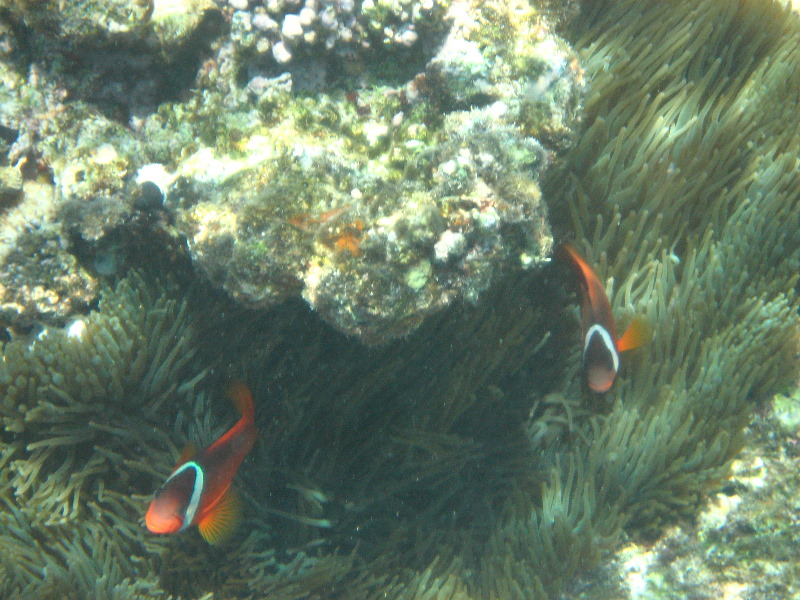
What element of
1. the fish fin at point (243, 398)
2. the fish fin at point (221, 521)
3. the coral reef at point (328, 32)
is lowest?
the fish fin at point (221, 521)

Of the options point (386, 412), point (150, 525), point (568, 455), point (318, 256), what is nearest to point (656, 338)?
point (568, 455)

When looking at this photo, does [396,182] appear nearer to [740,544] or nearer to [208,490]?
[208,490]

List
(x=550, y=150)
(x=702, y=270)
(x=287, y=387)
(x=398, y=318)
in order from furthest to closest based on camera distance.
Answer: (x=702, y=270)
(x=287, y=387)
(x=550, y=150)
(x=398, y=318)

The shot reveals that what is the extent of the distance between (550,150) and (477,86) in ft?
1.51

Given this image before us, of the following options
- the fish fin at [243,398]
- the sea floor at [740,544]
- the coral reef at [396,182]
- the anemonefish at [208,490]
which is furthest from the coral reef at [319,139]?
the sea floor at [740,544]

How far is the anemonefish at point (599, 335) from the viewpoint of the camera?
100.0 inches

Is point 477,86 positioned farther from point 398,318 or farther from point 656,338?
point 656,338

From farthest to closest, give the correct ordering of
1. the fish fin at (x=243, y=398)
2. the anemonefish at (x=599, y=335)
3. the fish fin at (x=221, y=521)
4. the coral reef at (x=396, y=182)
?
the anemonefish at (x=599, y=335), the fish fin at (x=243, y=398), the fish fin at (x=221, y=521), the coral reef at (x=396, y=182)

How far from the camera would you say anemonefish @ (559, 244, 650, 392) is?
8.33 feet

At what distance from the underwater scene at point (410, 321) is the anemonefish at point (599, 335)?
0.02m

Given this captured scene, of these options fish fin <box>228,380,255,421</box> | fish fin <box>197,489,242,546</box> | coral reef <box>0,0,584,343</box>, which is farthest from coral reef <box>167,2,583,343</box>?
fish fin <box>197,489,242,546</box>

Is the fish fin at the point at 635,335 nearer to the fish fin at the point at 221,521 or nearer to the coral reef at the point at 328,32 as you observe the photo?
the coral reef at the point at 328,32

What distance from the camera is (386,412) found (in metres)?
2.72

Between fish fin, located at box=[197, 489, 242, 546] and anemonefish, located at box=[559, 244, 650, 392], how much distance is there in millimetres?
1764
